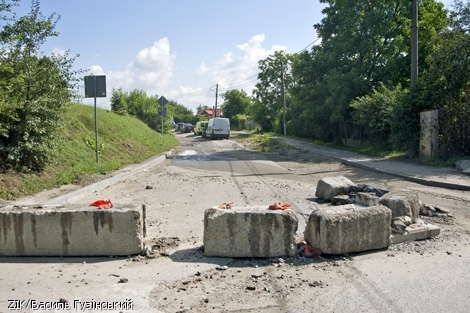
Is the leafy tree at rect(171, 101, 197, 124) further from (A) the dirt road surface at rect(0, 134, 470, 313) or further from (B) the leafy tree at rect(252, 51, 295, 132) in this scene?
(A) the dirt road surface at rect(0, 134, 470, 313)

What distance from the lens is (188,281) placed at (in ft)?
15.4

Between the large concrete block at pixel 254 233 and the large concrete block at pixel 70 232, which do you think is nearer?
the large concrete block at pixel 254 233

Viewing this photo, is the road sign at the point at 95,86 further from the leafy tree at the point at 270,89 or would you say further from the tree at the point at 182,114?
the tree at the point at 182,114

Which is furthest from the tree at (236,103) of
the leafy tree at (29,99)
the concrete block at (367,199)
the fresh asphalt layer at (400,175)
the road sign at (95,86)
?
the concrete block at (367,199)

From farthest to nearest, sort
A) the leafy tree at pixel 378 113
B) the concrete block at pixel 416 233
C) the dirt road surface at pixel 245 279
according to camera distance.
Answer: the leafy tree at pixel 378 113 → the concrete block at pixel 416 233 → the dirt road surface at pixel 245 279

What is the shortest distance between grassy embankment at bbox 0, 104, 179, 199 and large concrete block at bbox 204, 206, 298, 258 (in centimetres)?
546

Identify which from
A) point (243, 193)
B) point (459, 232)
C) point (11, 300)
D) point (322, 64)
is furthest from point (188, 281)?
point (322, 64)

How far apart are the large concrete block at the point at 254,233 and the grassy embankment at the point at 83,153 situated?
546cm

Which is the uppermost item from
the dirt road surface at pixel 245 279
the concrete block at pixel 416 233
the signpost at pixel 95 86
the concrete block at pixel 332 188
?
the signpost at pixel 95 86

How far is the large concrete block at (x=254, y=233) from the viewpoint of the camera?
17.7 feet

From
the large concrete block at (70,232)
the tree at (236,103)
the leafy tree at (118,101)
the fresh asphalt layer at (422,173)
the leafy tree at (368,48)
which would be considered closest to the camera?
the large concrete block at (70,232)

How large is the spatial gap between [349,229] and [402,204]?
4.76 ft

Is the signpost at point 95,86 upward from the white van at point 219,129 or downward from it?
upward

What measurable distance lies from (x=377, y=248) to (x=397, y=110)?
13.9 metres
